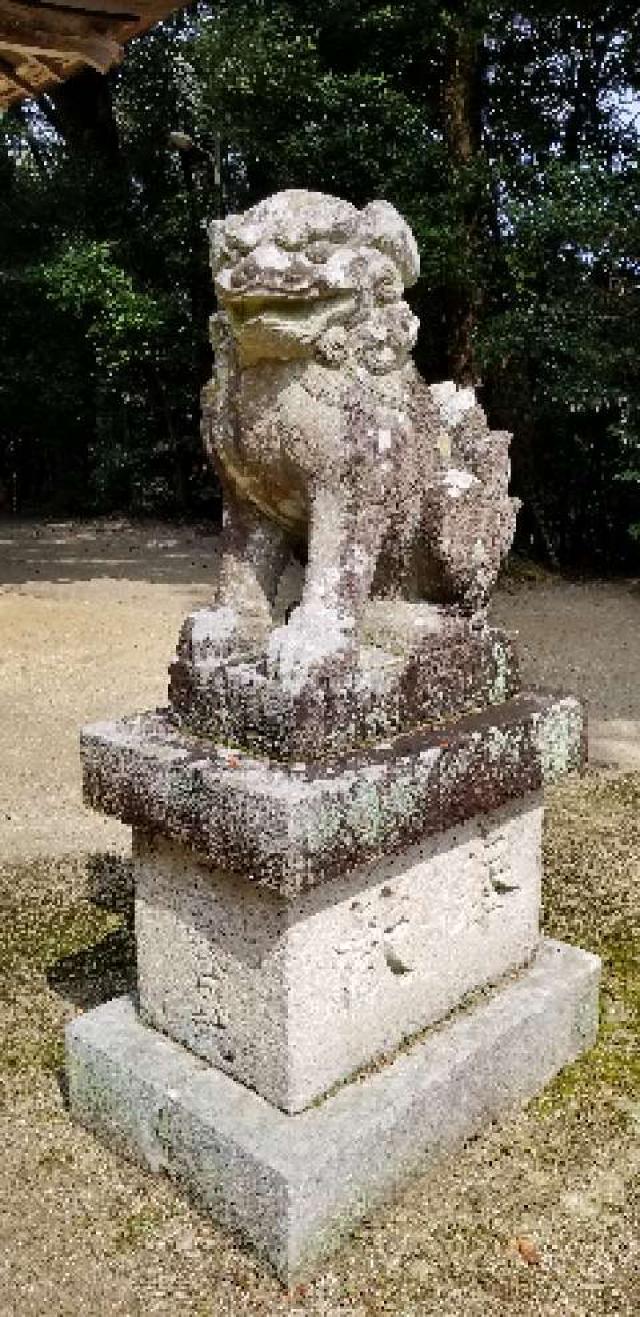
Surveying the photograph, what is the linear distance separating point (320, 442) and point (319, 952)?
3.48 ft

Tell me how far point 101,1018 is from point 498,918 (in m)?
1.01

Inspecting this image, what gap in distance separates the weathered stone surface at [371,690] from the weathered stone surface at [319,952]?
0.29 m

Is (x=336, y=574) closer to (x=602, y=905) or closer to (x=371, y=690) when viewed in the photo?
(x=371, y=690)

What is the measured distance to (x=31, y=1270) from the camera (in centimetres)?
224

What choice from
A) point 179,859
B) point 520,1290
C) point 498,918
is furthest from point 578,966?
point 179,859

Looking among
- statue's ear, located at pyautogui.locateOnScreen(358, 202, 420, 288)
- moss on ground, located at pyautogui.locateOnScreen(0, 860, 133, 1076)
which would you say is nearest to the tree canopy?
moss on ground, located at pyautogui.locateOnScreen(0, 860, 133, 1076)

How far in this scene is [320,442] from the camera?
7.66ft

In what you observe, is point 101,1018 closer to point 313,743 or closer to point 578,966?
point 313,743

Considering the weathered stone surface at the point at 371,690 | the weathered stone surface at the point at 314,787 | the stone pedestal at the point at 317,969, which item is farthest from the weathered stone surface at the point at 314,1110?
the weathered stone surface at the point at 371,690

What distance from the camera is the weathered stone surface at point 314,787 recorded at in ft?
7.00

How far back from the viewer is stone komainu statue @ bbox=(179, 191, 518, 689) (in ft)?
7.46

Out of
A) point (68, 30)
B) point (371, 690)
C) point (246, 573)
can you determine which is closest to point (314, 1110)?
point (371, 690)

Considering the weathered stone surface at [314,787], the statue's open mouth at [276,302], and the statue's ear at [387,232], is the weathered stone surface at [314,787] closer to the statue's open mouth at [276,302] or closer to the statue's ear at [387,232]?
the statue's open mouth at [276,302]

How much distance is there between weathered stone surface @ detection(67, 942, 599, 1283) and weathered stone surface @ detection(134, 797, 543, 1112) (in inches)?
2.6
